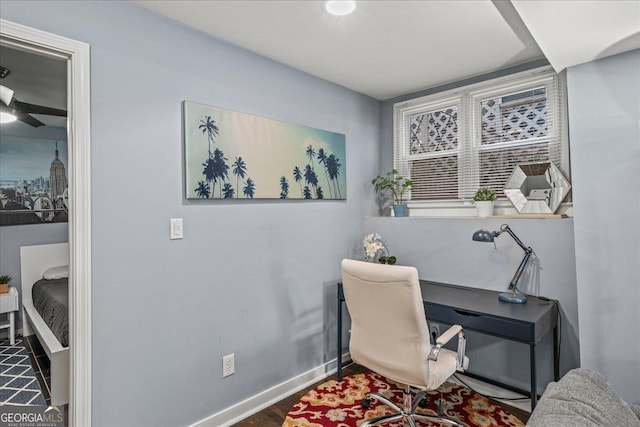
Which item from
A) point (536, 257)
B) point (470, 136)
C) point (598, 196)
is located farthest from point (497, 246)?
point (470, 136)

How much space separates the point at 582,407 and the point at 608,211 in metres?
1.29

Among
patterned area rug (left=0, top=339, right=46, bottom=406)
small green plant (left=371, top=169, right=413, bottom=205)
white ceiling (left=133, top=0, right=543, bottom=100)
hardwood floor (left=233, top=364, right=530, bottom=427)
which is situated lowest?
hardwood floor (left=233, top=364, right=530, bottom=427)

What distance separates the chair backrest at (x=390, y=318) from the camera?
178 centimetres

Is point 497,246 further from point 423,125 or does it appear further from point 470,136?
point 423,125

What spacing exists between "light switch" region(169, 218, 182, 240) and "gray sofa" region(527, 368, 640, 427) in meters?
1.75

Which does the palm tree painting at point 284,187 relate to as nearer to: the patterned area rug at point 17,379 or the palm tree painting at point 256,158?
the palm tree painting at point 256,158

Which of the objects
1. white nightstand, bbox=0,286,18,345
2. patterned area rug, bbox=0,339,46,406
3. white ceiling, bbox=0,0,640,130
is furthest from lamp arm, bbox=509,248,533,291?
white nightstand, bbox=0,286,18,345

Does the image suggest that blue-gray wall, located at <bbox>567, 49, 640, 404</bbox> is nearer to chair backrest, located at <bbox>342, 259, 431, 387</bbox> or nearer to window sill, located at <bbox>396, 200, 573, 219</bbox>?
window sill, located at <bbox>396, 200, 573, 219</bbox>

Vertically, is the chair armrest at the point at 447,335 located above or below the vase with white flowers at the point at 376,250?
below

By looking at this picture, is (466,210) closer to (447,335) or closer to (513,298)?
(513,298)

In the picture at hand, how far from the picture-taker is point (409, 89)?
3104 millimetres

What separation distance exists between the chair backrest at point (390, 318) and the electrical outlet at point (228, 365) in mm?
814

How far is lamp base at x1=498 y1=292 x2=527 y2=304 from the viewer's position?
2.26 meters

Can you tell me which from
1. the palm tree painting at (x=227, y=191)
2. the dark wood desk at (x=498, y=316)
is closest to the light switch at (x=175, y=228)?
the palm tree painting at (x=227, y=191)
